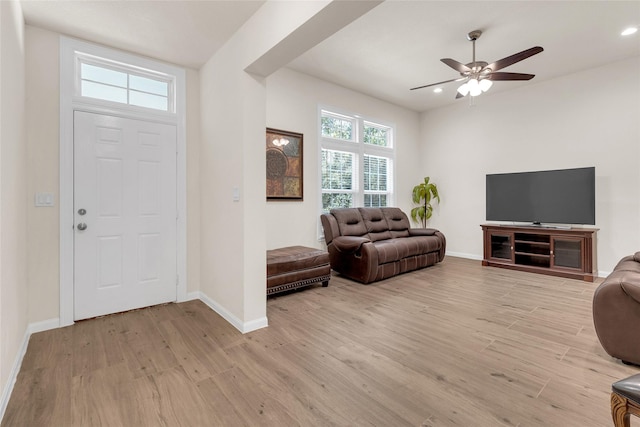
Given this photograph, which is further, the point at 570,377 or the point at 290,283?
the point at 290,283

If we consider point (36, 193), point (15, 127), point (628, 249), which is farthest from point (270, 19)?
point (628, 249)

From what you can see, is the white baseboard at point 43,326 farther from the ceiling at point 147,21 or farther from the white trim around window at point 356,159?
the white trim around window at point 356,159

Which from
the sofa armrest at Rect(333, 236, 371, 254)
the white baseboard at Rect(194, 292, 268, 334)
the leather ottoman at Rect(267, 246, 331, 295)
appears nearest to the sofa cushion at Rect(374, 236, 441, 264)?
the sofa armrest at Rect(333, 236, 371, 254)

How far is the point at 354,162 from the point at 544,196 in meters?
3.06

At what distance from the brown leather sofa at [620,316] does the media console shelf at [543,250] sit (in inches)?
98.3

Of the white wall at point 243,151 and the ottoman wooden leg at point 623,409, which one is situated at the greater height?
the white wall at point 243,151

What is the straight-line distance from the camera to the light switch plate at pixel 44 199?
8.62ft

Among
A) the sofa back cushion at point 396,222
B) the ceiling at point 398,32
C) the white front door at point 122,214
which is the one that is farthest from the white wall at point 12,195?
the sofa back cushion at point 396,222

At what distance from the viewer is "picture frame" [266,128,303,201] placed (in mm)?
4105

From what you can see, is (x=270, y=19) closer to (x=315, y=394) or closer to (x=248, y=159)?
(x=248, y=159)

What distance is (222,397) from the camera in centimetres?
173

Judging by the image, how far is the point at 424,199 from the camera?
20.5 ft

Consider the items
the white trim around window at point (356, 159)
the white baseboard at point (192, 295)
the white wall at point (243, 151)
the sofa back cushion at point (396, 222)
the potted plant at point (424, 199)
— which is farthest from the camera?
the potted plant at point (424, 199)

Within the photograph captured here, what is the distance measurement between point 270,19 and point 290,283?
8.73 ft
